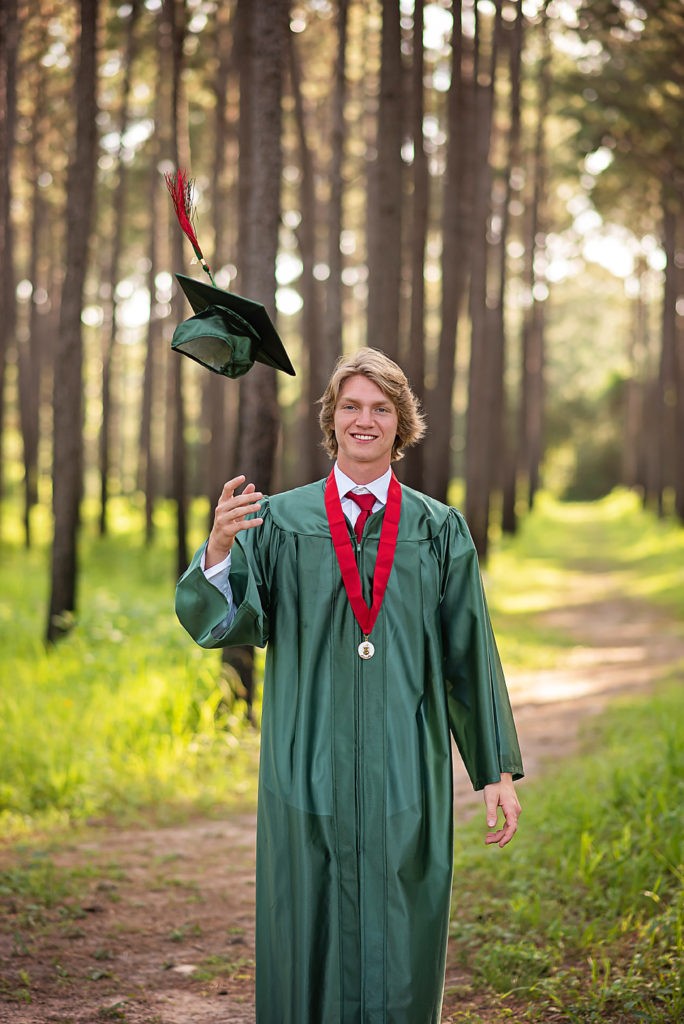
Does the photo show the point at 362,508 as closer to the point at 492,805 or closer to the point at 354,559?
the point at 354,559

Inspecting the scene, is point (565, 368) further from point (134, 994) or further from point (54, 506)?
point (134, 994)

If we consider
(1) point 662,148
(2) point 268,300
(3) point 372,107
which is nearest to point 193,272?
(3) point 372,107

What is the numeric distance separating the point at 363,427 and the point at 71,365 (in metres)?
8.55

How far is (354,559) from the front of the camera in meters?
3.43

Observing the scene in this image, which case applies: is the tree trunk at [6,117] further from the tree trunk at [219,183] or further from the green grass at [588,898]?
the green grass at [588,898]

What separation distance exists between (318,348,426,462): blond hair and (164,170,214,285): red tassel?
525mm

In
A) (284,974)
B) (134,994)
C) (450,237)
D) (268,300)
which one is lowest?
(134,994)

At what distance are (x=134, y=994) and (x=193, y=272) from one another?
17.6m

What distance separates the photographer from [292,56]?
16078 millimetres

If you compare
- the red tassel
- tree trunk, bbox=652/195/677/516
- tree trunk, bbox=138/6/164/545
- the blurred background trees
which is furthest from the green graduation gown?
tree trunk, bbox=652/195/677/516

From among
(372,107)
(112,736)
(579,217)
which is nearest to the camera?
(112,736)

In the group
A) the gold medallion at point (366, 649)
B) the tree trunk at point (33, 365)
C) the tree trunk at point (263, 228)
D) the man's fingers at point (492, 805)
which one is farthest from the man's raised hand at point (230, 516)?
the tree trunk at point (33, 365)

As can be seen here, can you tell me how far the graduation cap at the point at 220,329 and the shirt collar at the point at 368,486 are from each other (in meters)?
0.39

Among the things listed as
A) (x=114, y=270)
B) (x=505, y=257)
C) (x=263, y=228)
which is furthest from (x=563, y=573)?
(x=263, y=228)
